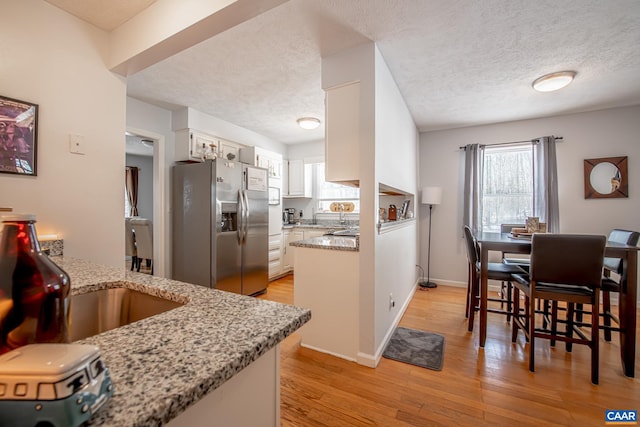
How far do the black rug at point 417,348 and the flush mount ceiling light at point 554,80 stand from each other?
261 cm

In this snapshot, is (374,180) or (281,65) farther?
(281,65)

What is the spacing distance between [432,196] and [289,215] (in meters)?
2.78

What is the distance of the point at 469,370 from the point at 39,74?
11.1ft

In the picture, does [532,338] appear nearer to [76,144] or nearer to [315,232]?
[315,232]

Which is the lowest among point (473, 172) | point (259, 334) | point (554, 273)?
point (554, 273)

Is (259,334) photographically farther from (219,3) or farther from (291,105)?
(291,105)

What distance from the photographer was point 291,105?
3.29 meters

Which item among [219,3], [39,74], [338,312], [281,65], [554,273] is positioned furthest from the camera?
[281,65]

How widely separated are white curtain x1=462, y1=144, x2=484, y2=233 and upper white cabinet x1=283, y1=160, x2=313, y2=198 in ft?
9.15

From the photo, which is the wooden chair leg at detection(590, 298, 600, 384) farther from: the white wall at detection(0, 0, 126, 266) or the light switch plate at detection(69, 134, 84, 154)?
the light switch plate at detection(69, 134, 84, 154)

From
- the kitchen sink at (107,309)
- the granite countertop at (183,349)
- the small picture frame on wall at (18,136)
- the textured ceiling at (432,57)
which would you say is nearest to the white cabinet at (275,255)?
the textured ceiling at (432,57)

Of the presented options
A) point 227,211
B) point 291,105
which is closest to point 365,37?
point 291,105

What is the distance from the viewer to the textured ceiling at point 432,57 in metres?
1.73

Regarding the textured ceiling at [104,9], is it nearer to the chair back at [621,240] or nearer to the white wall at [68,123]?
the white wall at [68,123]
